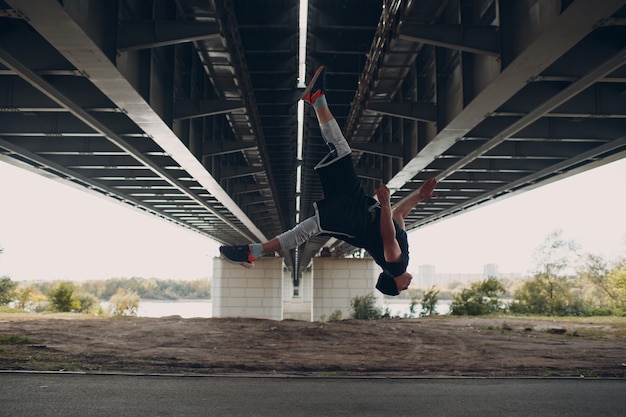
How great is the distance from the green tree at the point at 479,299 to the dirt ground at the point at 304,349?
11925mm

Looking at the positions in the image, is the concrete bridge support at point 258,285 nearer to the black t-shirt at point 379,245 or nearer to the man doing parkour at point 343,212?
the black t-shirt at point 379,245

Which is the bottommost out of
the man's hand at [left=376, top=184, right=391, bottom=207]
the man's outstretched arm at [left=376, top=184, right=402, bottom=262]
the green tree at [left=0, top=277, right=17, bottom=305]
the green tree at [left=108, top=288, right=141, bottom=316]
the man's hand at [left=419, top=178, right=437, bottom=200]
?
the green tree at [left=108, top=288, right=141, bottom=316]

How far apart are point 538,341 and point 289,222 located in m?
29.3

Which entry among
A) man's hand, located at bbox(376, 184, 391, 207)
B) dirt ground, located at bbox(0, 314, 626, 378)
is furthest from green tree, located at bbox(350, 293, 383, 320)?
man's hand, located at bbox(376, 184, 391, 207)

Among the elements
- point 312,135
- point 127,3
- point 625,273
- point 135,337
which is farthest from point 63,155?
point 625,273

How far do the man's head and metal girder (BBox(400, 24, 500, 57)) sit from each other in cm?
683

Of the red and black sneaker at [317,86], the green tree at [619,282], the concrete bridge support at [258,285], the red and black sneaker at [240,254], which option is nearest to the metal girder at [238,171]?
the red and black sneaker at [240,254]

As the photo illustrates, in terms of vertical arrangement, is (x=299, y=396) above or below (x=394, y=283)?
below

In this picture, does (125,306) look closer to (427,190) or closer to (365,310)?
(365,310)

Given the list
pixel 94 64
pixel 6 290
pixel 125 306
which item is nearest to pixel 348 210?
pixel 94 64

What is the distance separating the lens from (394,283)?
6.80m

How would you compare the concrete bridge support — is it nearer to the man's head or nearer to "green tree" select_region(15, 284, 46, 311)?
"green tree" select_region(15, 284, 46, 311)

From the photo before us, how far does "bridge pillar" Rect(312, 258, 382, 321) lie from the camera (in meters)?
57.4

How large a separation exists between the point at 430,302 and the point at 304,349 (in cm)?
2342
